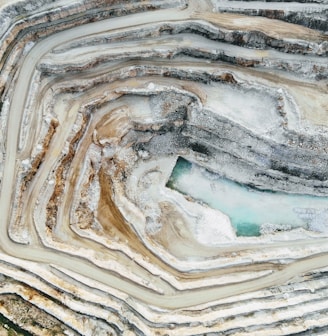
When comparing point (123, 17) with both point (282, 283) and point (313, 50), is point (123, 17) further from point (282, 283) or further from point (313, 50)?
point (282, 283)

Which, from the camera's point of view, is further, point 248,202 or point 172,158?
point 172,158

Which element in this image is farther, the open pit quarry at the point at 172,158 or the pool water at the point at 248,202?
the pool water at the point at 248,202

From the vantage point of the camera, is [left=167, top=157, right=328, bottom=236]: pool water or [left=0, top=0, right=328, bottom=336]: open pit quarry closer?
[left=0, top=0, right=328, bottom=336]: open pit quarry

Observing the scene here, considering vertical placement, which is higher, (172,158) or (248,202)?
(172,158)

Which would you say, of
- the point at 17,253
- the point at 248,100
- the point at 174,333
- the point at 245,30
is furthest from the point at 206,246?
the point at 245,30
